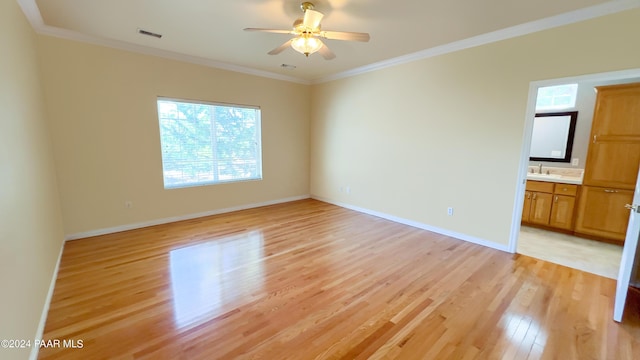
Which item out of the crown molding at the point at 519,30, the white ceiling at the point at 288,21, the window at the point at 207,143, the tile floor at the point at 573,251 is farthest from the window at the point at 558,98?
the window at the point at 207,143

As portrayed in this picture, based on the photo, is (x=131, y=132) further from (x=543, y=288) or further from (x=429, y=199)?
(x=543, y=288)

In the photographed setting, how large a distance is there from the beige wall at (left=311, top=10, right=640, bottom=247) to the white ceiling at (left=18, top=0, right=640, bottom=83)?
0.23m

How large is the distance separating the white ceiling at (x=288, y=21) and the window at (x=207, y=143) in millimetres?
928

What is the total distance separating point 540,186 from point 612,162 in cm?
84

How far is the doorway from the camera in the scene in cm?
279

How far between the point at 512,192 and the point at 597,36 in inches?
68.4

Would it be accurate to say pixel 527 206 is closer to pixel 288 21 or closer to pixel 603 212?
pixel 603 212

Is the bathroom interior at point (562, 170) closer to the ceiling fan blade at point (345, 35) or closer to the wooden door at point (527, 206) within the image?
the wooden door at point (527, 206)

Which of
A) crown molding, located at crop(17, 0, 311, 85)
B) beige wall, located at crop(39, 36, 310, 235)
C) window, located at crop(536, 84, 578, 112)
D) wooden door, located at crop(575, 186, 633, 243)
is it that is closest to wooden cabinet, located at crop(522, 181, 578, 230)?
wooden door, located at crop(575, 186, 633, 243)

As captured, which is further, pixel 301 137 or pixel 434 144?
pixel 301 137

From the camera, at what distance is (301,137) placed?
19.5 ft

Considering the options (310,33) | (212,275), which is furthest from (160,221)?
(310,33)

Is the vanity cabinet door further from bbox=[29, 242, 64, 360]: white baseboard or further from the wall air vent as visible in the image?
the wall air vent

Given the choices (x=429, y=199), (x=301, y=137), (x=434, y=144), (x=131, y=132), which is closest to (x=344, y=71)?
(x=301, y=137)
